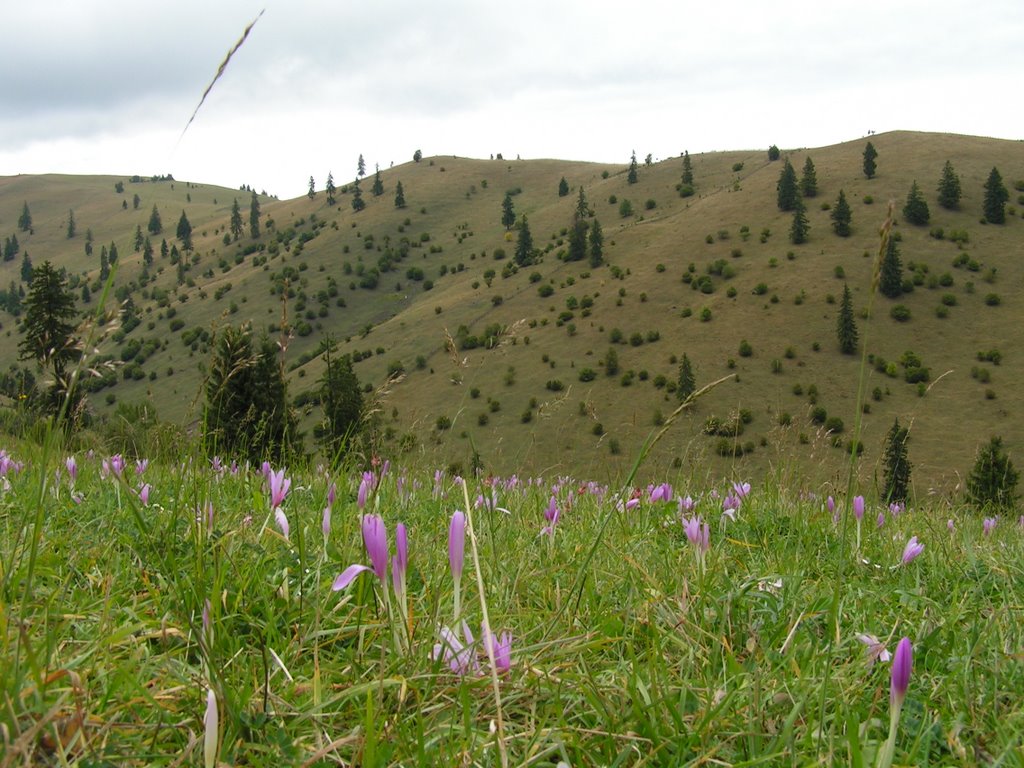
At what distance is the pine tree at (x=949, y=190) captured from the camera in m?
122

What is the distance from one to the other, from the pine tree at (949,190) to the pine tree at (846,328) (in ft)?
124

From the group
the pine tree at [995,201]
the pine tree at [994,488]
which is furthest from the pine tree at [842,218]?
the pine tree at [994,488]

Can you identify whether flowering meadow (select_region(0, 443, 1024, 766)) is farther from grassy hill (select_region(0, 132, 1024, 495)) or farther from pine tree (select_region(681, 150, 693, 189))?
pine tree (select_region(681, 150, 693, 189))

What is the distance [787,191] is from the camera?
136m

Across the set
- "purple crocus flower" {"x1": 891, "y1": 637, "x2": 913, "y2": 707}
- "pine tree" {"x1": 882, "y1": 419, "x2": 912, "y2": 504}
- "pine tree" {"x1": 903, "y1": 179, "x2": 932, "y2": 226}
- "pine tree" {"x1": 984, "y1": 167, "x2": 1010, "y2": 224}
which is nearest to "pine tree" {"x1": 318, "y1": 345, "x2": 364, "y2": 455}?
"purple crocus flower" {"x1": 891, "y1": 637, "x2": 913, "y2": 707}

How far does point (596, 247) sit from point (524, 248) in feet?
68.8

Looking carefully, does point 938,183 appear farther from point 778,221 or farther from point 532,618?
point 532,618

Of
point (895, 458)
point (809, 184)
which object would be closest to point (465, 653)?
point (895, 458)

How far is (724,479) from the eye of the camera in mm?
6137

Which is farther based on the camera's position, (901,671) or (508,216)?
(508,216)

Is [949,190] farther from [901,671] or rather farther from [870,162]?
[901,671]

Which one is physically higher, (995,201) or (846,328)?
(995,201)

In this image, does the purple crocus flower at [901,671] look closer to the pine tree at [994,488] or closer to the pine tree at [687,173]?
the pine tree at [994,488]

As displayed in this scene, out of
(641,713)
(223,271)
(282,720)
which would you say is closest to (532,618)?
(641,713)
